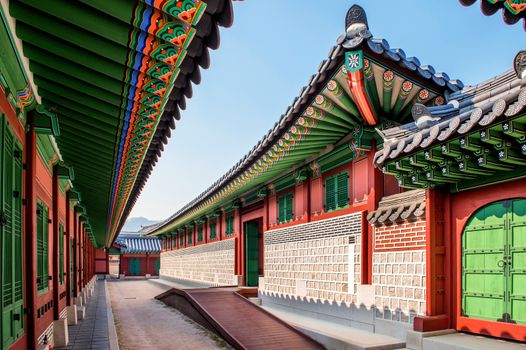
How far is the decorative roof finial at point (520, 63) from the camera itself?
5285mm

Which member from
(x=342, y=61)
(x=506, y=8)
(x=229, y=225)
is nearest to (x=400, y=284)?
(x=342, y=61)

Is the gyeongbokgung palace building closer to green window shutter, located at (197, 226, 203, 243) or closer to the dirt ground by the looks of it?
the dirt ground

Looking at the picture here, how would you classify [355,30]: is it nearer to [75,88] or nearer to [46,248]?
[75,88]

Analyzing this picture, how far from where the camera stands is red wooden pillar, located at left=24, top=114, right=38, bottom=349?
5.64 m

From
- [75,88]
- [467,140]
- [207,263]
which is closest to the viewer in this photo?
[75,88]

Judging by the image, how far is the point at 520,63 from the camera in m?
5.38

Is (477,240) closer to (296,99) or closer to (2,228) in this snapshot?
(296,99)

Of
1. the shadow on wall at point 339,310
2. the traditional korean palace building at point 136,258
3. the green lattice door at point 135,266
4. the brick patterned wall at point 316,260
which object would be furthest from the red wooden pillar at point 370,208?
the green lattice door at point 135,266

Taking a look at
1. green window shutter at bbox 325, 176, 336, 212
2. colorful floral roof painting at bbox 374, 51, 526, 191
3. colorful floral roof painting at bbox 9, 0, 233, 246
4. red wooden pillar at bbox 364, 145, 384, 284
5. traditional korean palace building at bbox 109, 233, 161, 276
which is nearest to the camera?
colorful floral roof painting at bbox 9, 0, 233, 246

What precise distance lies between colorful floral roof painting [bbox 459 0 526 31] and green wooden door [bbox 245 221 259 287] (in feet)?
47.1

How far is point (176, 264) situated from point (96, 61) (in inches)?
1165

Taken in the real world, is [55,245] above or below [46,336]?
above

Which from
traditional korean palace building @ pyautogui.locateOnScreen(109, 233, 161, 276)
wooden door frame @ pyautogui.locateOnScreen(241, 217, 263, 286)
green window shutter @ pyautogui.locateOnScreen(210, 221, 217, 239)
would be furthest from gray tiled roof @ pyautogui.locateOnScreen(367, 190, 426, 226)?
traditional korean palace building @ pyautogui.locateOnScreen(109, 233, 161, 276)

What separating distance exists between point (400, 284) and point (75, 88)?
6.29m
